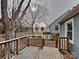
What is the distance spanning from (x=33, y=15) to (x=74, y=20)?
29921 millimetres

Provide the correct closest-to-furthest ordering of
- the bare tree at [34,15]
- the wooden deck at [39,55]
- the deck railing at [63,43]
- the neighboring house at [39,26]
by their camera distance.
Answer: the wooden deck at [39,55] < the deck railing at [63,43] < the bare tree at [34,15] < the neighboring house at [39,26]

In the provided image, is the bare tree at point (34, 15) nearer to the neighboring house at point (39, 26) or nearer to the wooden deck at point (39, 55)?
the neighboring house at point (39, 26)

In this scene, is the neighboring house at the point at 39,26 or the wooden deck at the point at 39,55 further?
the neighboring house at the point at 39,26

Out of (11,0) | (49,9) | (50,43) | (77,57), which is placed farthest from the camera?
(49,9)

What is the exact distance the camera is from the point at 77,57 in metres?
7.75

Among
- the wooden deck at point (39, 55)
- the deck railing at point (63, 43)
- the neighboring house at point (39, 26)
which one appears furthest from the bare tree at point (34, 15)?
the wooden deck at point (39, 55)

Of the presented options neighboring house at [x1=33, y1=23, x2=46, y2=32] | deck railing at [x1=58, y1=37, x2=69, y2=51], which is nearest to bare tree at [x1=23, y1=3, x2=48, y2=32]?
neighboring house at [x1=33, y1=23, x2=46, y2=32]

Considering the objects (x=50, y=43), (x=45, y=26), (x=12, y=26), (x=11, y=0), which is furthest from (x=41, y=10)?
(x=12, y=26)

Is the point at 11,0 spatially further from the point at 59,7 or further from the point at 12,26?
the point at 59,7

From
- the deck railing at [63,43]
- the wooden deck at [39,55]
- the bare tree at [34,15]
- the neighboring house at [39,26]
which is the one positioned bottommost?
the wooden deck at [39,55]

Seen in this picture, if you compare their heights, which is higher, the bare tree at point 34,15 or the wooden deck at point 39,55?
the bare tree at point 34,15

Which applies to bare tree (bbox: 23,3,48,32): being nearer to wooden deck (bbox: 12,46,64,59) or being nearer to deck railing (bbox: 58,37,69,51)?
deck railing (bbox: 58,37,69,51)

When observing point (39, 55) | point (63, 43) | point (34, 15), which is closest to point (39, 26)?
point (34, 15)

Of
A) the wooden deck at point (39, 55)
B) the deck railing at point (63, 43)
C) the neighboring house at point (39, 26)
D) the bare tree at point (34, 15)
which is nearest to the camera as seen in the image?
the wooden deck at point (39, 55)
